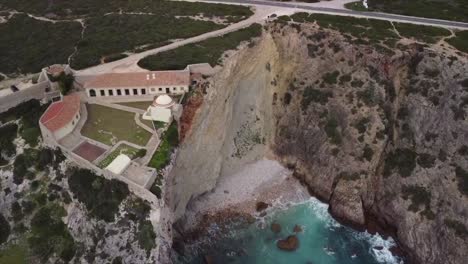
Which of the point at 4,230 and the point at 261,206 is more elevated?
the point at 4,230

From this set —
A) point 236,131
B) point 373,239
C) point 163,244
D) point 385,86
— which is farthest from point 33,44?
point 373,239

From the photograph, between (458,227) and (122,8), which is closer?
(458,227)

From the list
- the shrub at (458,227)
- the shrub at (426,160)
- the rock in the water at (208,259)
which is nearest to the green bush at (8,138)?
the rock in the water at (208,259)

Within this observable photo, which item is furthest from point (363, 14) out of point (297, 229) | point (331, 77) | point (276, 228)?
point (276, 228)

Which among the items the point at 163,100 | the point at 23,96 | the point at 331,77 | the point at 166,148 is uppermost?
the point at 331,77

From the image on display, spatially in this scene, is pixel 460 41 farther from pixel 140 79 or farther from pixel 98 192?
pixel 98 192

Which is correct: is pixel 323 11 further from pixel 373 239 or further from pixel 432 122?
pixel 373 239

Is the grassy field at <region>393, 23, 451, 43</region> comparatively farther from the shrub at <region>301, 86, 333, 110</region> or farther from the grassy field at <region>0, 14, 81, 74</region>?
the grassy field at <region>0, 14, 81, 74</region>
